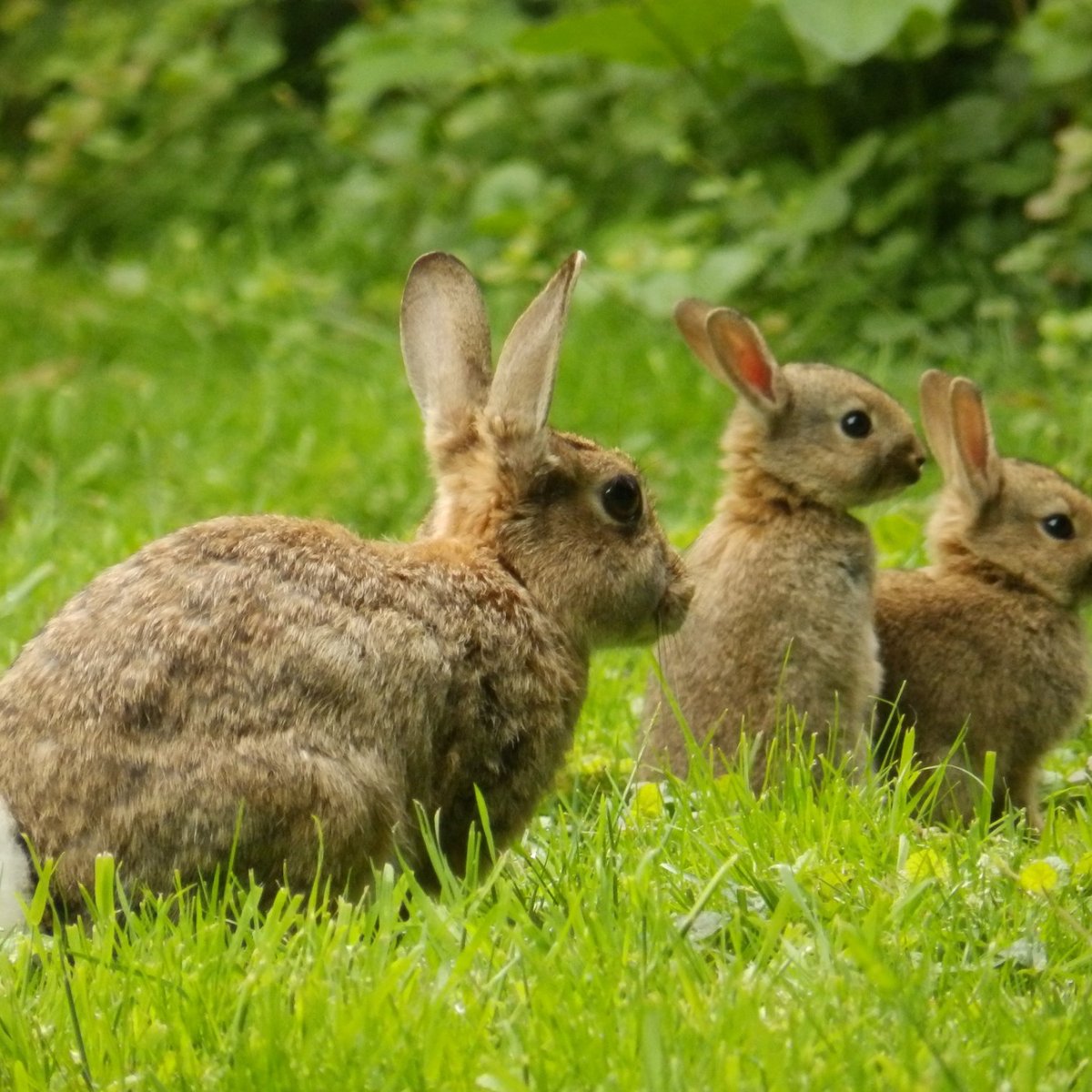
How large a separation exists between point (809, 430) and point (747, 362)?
0.72 ft

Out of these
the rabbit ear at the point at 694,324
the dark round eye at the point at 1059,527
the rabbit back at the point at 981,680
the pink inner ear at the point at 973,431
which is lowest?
the rabbit back at the point at 981,680

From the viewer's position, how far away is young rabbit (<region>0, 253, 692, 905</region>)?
3.56m

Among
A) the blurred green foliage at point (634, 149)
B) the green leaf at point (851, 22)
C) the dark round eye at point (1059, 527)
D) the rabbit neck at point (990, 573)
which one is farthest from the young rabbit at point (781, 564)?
the green leaf at point (851, 22)

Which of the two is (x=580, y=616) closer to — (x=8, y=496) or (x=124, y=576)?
(x=124, y=576)

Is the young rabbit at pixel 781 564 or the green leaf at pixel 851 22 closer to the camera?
the young rabbit at pixel 781 564

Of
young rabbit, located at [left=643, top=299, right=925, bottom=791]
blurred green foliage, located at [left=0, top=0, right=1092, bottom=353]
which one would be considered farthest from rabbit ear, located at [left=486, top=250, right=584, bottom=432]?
blurred green foliage, located at [left=0, top=0, right=1092, bottom=353]

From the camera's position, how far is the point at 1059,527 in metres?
5.01

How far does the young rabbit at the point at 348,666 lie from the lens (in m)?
3.56

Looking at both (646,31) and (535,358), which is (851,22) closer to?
(646,31)

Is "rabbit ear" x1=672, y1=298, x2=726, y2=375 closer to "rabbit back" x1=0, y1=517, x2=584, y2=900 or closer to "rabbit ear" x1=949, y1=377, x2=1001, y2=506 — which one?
"rabbit ear" x1=949, y1=377, x2=1001, y2=506

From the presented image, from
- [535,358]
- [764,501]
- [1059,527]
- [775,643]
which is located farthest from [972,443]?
[535,358]

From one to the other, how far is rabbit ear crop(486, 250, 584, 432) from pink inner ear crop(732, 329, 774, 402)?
960mm

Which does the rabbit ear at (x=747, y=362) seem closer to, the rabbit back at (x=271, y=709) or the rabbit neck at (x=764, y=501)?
the rabbit neck at (x=764, y=501)

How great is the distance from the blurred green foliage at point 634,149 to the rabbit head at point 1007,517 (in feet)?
6.49
